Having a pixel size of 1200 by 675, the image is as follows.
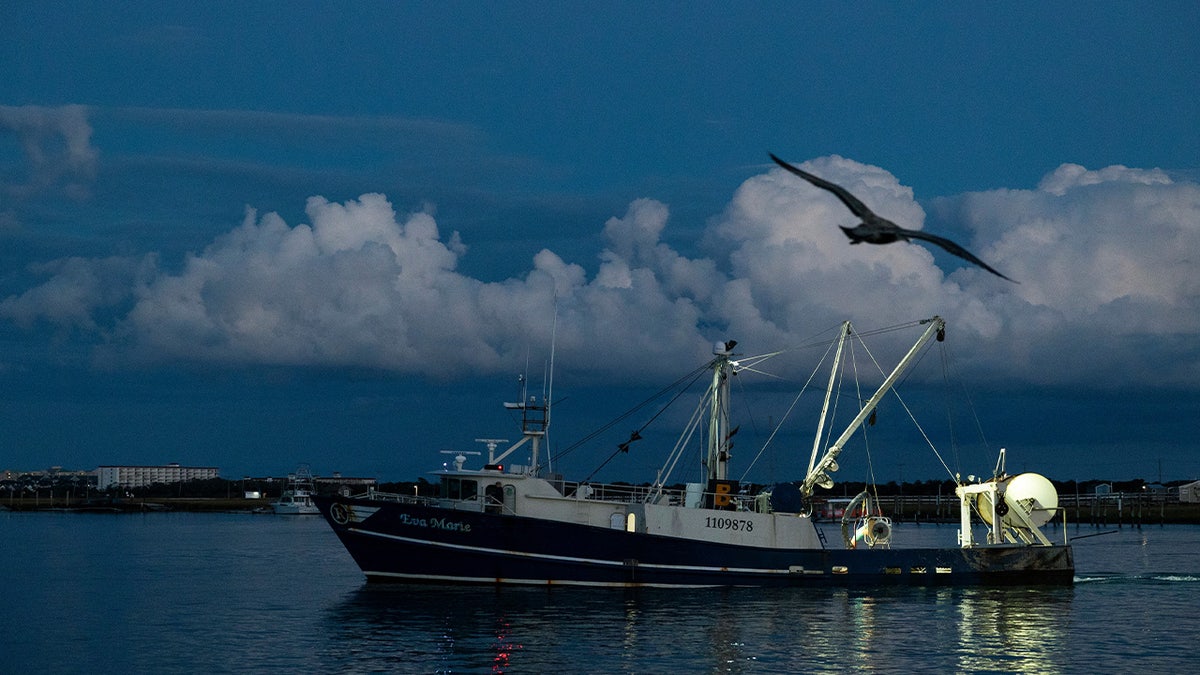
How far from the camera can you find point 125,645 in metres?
35.6

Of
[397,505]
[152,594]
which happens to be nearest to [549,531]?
[397,505]

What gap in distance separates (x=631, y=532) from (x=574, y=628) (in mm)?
7670

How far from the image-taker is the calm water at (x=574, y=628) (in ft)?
107

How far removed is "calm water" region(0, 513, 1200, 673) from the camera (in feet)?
107

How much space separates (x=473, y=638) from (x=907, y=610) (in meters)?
17.3

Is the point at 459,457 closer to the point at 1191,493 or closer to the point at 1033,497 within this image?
the point at 1033,497

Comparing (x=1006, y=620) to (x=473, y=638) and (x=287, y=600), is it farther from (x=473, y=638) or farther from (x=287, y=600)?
(x=287, y=600)

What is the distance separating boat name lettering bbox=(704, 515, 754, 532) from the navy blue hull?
0.70 m

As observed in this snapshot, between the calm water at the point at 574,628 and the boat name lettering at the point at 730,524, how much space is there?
96.1 inches

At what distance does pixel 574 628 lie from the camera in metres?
37.6

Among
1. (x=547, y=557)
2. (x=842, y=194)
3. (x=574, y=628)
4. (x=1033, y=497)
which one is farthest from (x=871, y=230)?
(x=1033, y=497)

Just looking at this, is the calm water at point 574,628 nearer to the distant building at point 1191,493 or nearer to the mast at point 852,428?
the mast at point 852,428

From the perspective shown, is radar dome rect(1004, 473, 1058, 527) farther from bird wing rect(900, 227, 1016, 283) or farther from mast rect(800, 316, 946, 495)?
bird wing rect(900, 227, 1016, 283)

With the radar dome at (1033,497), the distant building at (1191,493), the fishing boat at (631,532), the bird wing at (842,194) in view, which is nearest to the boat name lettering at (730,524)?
the fishing boat at (631,532)
